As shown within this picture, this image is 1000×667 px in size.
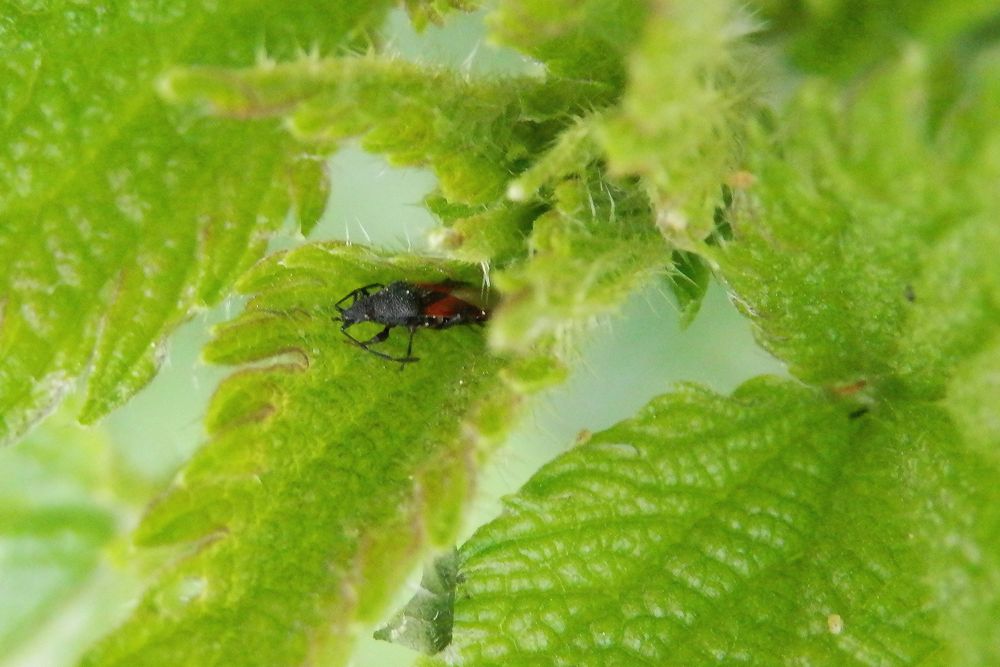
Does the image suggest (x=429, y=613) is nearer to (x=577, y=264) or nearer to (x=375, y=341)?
(x=375, y=341)

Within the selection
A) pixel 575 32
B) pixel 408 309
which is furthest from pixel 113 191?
pixel 575 32

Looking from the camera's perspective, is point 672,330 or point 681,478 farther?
point 672,330

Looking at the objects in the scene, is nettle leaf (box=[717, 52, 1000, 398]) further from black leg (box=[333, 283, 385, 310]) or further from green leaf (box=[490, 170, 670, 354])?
black leg (box=[333, 283, 385, 310])

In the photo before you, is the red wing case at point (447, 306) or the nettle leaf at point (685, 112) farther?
the red wing case at point (447, 306)

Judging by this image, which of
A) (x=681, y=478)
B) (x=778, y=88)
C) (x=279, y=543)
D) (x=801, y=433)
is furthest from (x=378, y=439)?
(x=778, y=88)

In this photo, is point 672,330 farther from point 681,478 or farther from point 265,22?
point 265,22

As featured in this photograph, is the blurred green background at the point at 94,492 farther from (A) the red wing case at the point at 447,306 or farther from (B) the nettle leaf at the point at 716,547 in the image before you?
(B) the nettle leaf at the point at 716,547

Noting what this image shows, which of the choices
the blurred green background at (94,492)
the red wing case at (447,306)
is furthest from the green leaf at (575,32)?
the blurred green background at (94,492)
